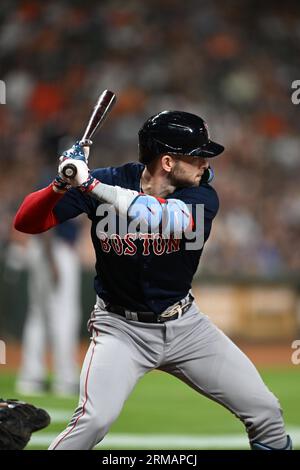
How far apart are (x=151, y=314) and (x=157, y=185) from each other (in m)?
0.57

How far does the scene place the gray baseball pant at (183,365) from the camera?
11.6 feet

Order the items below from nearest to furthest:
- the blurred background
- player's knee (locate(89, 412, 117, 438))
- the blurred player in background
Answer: player's knee (locate(89, 412, 117, 438)) → the blurred player in background → the blurred background

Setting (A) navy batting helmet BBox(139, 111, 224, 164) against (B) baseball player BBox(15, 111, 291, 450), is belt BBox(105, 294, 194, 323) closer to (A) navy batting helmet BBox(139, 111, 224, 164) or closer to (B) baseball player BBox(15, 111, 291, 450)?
(B) baseball player BBox(15, 111, 291, 450)

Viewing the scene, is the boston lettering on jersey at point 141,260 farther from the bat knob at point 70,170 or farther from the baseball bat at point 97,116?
the bat knob at point 70,170

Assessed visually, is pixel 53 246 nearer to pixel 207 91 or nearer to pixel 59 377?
pixel 59 377

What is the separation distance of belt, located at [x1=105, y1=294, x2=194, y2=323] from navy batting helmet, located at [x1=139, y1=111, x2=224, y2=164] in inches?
26.0

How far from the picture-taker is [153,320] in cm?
378

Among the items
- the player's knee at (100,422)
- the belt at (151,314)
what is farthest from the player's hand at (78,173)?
the player's knee at (100,422)

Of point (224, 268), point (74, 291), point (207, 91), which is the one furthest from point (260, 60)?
point (74, 291)

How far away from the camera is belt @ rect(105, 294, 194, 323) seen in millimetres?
3766

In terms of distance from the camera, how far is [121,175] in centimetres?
393

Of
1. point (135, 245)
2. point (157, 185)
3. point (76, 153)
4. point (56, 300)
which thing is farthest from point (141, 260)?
point (56, 300)

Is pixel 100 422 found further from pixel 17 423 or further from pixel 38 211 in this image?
pixel 38 211

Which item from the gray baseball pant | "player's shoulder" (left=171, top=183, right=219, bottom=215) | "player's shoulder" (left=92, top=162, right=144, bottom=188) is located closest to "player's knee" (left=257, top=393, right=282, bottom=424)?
the gray baseball pant
